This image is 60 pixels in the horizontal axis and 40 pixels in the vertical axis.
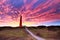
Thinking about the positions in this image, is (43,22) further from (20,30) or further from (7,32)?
(7,32)

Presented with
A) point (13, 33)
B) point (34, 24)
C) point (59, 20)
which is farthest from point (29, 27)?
point (59, 20)

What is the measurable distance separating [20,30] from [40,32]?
0.72 ft

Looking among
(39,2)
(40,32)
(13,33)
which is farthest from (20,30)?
(39,2)

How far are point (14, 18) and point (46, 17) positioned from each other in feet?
1.17

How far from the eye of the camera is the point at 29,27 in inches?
75.1

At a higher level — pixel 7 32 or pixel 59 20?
pixel 59 20

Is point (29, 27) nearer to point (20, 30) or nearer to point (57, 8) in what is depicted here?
point (20, 30)

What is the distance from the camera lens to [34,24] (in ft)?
6.28

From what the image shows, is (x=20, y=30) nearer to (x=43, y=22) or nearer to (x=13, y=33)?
(x=13, y=33)

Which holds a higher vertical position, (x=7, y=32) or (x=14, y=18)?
(x=14, y=18)

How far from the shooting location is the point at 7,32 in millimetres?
1874

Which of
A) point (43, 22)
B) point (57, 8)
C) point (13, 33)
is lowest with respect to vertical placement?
point (13, 33)

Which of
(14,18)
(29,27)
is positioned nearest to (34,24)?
(29,27)

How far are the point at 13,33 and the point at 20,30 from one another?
84mm
